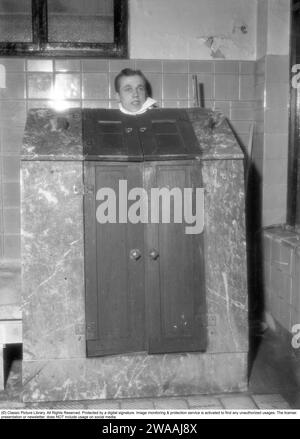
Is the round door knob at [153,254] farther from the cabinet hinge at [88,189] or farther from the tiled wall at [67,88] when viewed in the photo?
the tiled wall at [67,88]

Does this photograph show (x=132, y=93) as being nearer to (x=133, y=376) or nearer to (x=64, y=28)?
Answer: (x=64, y=28)

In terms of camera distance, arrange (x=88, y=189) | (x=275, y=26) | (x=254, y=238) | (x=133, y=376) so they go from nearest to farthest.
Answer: (x=88, y=189), (x=133, y=376), (x=275, y=26), (x=254, y=238)

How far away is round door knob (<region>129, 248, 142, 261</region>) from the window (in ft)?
5.51

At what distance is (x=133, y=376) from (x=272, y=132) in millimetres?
2035

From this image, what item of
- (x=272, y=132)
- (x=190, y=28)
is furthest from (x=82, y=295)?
(x=190, y=28)

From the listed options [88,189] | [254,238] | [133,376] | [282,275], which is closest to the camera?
[88,189]

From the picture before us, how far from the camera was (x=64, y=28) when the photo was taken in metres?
3.67

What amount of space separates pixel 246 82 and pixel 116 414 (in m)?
2.56

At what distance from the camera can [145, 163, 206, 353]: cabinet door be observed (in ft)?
8.73

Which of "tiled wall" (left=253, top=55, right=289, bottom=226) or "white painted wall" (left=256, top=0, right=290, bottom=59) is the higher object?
"white painted wall" (left=256, top=0, right=290, bottom=59)

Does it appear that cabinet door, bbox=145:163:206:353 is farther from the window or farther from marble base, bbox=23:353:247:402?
the window

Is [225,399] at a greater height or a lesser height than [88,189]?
lesser

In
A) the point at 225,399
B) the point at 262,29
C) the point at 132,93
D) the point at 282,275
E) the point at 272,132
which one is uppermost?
the point at 262,29

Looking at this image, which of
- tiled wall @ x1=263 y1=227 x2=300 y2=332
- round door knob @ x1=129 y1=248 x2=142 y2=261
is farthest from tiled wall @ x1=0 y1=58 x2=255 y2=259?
round door knob @ x1=129 y1=248 x2=142 y2=261
